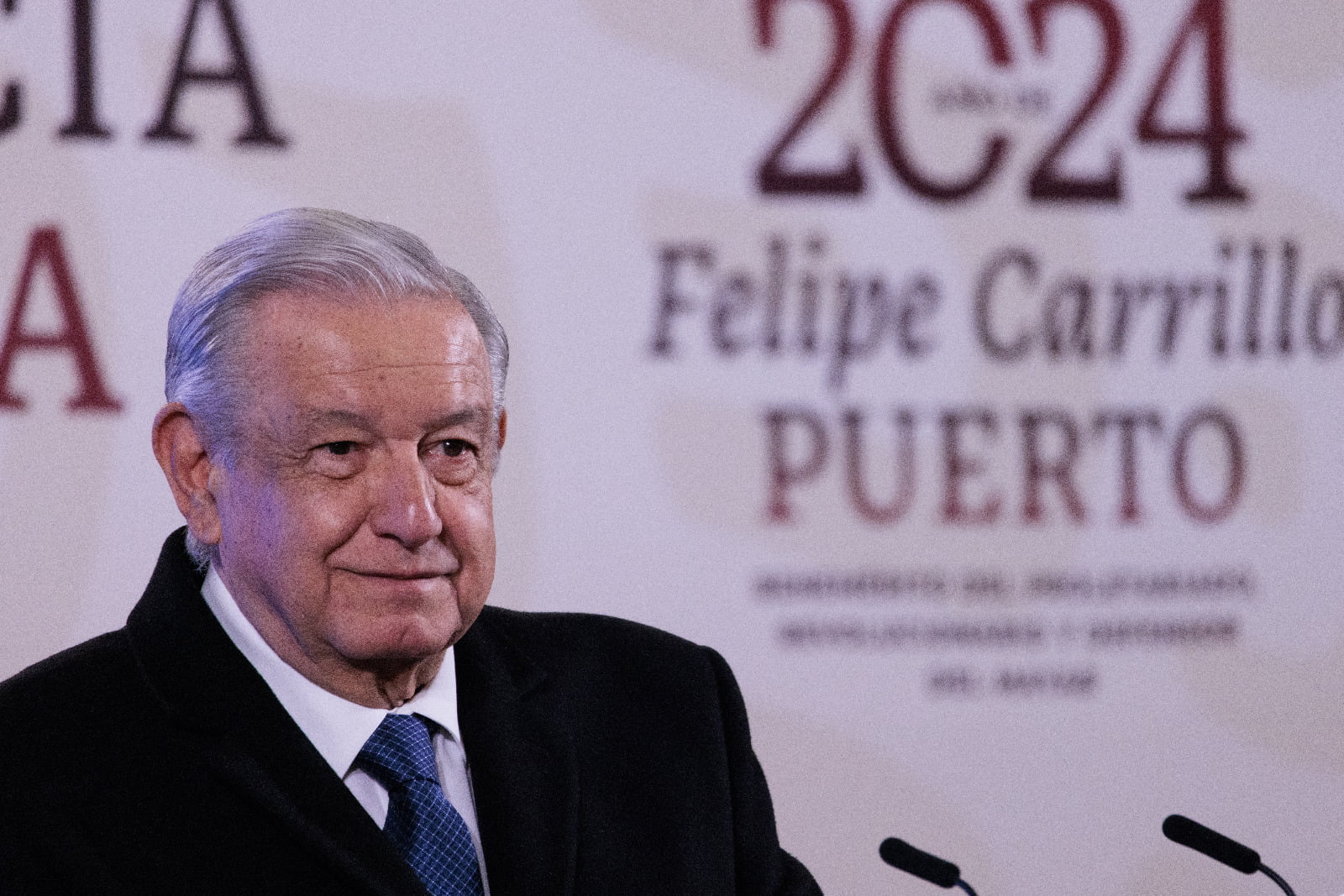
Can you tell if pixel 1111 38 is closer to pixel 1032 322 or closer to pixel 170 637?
pixel 1032 322

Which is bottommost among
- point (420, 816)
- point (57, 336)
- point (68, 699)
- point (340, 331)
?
point (420, 816)

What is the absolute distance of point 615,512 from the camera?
2783mm

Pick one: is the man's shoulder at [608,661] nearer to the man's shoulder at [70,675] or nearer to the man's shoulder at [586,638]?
the man's shoulder at [586,638]

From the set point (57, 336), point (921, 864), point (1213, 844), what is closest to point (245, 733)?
point (921, 864)

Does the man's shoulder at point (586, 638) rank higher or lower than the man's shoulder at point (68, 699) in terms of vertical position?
lower

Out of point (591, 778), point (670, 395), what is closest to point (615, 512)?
point (670, 395)

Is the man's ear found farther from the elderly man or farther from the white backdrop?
the white backdrop

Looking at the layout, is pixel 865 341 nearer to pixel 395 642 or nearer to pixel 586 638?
pixel 586 638

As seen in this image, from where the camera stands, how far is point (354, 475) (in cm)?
149

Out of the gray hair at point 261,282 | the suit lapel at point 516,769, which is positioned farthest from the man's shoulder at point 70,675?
the suit lapel at point 516,769


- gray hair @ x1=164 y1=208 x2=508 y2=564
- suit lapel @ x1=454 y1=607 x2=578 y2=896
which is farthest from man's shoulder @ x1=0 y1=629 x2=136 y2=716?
suit lapel @ x1=454 y1=607 x2=578 y2=896

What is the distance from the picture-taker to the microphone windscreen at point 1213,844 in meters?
1.71

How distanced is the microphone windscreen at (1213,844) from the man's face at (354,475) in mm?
842

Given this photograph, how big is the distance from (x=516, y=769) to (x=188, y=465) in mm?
449
